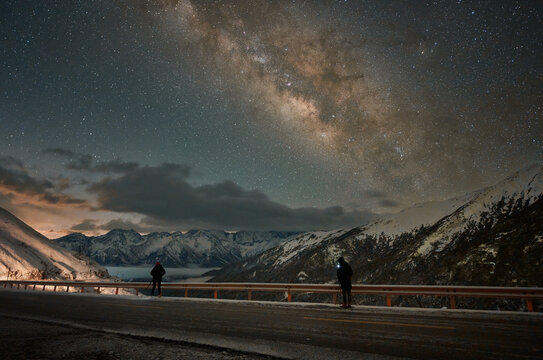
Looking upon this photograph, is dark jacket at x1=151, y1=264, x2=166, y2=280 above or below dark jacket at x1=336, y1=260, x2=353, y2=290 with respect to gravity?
below

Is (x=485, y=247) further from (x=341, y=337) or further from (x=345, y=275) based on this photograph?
(x=341, y=337)

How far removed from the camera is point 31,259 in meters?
53.7

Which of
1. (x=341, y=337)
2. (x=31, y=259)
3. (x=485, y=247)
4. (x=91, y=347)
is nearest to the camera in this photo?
(x=91, y=347)

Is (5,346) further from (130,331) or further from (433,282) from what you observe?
(433,282)

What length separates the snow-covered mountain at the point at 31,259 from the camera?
4708cm

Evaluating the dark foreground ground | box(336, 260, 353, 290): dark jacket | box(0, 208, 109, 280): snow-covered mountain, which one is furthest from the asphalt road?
box(0, 208, 109, 280): snow-covered mountain

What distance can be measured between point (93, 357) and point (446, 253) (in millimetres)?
152305

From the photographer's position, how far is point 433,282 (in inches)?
4587

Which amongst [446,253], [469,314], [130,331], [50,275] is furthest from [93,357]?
[446,253]

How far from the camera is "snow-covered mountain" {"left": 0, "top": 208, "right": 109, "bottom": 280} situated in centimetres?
4708

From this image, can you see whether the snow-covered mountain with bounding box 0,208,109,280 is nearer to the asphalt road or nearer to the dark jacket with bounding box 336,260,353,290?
the dark jacket with bounding box 336,260,353,290

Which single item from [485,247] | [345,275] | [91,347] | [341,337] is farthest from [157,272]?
[485,247]

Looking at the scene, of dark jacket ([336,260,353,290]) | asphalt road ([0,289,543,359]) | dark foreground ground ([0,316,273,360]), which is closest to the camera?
dark foreground ground ([0,316,273,360])

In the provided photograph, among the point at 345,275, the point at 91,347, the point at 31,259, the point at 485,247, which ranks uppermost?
the point at 485,247
